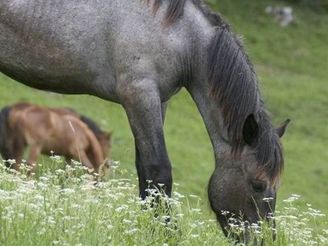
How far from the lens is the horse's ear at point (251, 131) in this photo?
769 centimetres

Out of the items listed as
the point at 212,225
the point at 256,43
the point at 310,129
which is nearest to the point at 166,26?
the point at 212,225

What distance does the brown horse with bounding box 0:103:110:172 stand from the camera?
1837 cm

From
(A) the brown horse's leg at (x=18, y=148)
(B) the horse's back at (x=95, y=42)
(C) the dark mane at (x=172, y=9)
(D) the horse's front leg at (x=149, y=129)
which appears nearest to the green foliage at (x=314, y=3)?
(A) the brown horse's leg at (x=18, y=148)

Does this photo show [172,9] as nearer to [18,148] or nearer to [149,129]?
[149,129]

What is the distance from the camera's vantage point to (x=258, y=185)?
788cm

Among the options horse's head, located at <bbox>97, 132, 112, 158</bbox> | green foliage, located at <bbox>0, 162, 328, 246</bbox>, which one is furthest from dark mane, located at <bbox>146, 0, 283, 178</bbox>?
horse's head, located at <bbox>97, 132, 112, 158</bbox>

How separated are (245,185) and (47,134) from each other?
11.5m

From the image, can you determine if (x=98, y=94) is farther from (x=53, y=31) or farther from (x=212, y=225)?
(x=212, y=225)

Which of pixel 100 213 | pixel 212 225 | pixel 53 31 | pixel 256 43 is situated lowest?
pixel 256 43

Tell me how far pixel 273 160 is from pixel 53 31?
1.71 meters

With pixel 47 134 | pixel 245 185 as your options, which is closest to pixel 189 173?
pixel 47 134

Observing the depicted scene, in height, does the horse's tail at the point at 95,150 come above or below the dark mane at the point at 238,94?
below

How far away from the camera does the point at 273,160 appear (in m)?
7.79

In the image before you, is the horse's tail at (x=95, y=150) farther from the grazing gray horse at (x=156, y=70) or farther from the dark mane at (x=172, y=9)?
the dark mane at (x=172, y=9)
